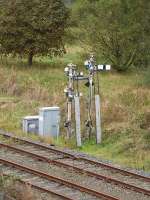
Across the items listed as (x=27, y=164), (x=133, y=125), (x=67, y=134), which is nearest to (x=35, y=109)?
(x=67, y=134)

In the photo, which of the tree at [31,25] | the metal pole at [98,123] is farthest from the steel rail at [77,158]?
the tree at [31,25]

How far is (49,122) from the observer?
1938 centimetres

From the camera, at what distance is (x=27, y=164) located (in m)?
15.4

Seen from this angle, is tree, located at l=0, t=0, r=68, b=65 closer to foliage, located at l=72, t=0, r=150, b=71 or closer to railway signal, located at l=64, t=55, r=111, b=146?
foliage, located at l=72, t=0, r=150, b=71

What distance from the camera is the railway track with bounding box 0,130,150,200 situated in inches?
521

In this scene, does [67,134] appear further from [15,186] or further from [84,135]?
[15,186]

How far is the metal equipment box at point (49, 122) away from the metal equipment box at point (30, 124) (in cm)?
35

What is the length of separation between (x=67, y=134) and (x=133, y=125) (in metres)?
2.20

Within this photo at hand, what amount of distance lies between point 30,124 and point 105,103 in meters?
3.15

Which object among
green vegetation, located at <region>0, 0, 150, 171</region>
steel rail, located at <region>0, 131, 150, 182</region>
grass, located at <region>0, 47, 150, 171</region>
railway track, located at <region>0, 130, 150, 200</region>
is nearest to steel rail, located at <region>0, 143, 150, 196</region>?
railway track, located at <region>0, 130, 150, 200</region>

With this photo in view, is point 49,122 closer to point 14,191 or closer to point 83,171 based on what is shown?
point 83,171

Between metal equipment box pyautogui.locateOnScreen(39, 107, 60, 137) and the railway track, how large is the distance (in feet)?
4.57

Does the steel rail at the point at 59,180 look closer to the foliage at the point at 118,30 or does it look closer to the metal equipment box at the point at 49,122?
the metal equipment box at the point at 49,122

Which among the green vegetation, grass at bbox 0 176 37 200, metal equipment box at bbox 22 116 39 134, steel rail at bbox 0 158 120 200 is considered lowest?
steel rail at bbox 0 158 120 200
